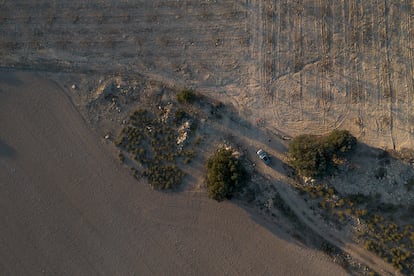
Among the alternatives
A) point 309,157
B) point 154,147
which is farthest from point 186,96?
point 309,157

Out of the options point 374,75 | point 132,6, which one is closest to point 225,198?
point 374,75

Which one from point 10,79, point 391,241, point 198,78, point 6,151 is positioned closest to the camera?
point 391,241

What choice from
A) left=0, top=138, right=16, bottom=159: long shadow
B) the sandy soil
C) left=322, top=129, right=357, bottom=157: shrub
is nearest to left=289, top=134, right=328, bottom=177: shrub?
left=322, top=129, right=357, bottom=157: shrub

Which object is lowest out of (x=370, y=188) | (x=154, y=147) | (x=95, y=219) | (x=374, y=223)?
(x=95, y=219)

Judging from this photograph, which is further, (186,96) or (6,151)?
(6,151)

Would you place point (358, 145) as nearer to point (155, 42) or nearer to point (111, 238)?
point (155, 42)

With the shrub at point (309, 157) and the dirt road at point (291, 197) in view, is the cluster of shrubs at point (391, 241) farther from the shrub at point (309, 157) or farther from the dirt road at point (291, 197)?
the shrub at point (309, 157)

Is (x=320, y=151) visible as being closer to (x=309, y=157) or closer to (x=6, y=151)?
(x=309, y=157)

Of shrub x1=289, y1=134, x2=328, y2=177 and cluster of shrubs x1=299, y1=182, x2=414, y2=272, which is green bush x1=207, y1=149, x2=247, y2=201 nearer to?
shrub x1=289, y1=134, x2=328, y2=177
